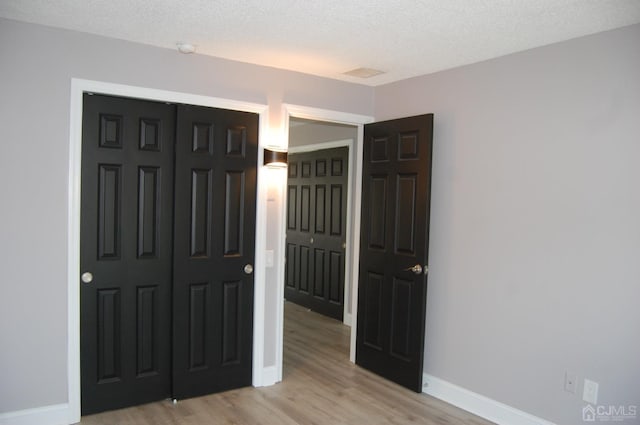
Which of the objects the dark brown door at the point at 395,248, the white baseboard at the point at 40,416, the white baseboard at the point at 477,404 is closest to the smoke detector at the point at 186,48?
the dark brown door at the point at 395,248

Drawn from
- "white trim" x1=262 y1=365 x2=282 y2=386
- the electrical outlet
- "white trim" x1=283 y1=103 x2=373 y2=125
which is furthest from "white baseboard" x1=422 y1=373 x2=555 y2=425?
"white trim" x1=283 y1=103 x2=373 y2=125

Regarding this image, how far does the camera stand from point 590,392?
2.87m

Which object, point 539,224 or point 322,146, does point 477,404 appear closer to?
point 539,224

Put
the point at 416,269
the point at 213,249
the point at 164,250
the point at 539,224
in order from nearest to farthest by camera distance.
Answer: the point at 539,224 < the point at 164,250 < the point at 213,249 < the point at 416,269

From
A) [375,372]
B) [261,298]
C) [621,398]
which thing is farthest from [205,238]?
[621,398]

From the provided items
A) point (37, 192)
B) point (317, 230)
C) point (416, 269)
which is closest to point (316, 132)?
point (317, 230)

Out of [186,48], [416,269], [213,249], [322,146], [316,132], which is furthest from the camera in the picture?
[316,132]

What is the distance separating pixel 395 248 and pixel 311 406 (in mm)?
1413

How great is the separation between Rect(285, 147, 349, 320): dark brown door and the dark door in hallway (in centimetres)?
223

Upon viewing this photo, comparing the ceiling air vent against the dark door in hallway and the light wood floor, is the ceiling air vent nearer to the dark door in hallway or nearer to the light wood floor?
the dark door in hallway

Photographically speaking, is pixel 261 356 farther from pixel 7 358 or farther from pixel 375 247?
pixel 7 358

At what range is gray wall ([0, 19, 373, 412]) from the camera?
2.92m

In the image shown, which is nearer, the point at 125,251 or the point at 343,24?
the point at 343,24

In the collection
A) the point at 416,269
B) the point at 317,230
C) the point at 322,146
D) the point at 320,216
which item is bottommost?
the point at 416,269
